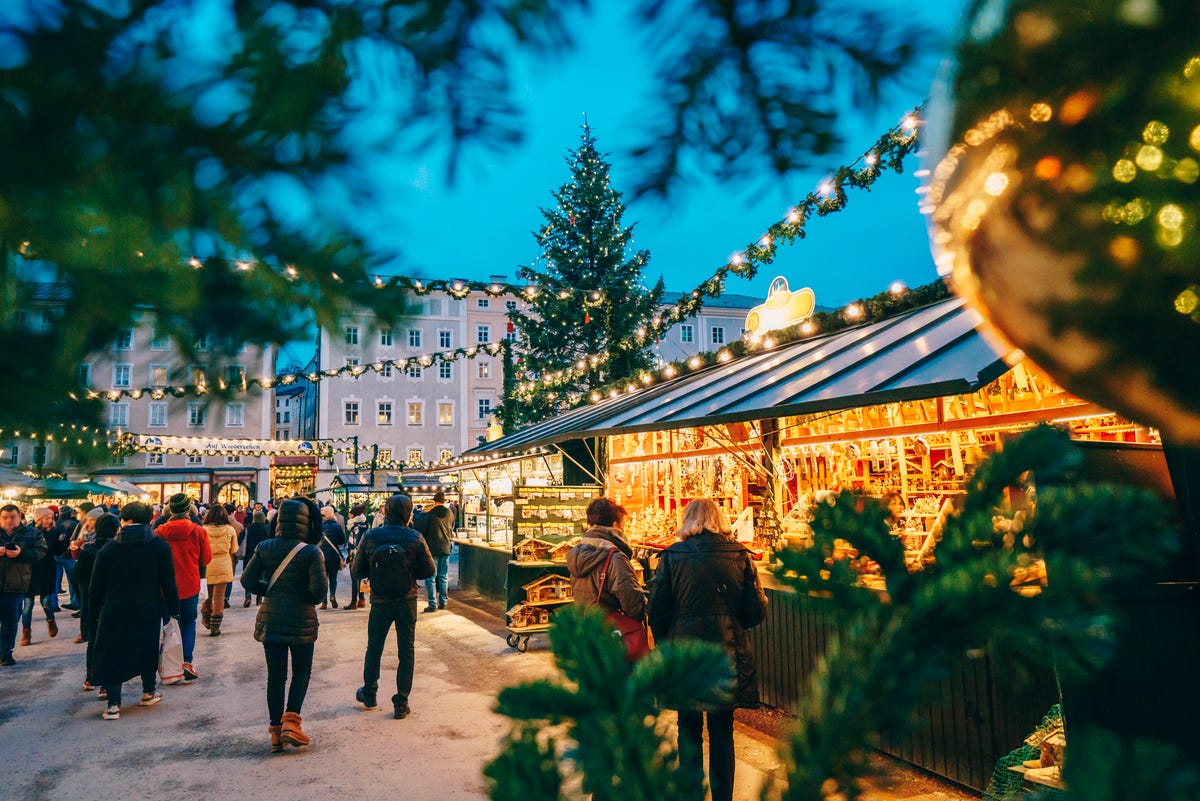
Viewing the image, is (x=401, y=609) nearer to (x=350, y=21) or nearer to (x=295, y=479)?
(x=350, y=21)

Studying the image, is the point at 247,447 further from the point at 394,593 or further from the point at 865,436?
the point at 865,436

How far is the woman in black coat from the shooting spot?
3834mm

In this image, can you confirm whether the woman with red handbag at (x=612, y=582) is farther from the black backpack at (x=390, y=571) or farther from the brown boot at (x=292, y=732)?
the brown boot at (x=292, y=732)

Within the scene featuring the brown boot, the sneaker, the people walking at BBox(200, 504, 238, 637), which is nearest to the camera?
the brown boot

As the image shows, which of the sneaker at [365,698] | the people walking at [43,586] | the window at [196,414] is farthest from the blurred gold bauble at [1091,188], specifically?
the people walking at [43,586]

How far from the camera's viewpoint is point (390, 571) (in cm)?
607

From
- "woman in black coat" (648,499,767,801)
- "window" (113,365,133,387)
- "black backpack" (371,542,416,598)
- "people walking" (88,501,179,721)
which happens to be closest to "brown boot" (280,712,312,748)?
"black backpack" (371,542,416,598)

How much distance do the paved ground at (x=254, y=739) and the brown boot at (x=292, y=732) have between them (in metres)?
0.10

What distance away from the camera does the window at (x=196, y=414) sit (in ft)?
3.56

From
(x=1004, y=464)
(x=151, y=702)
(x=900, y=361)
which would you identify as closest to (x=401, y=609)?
(x=151, y=702)

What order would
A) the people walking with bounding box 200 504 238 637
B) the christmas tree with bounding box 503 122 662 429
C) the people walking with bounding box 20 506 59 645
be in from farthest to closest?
the christmas tree with bounding box 503 122 662 429 < the people walking with bounding box 200 504 238 637 < the people walking with bounding box 20 506 59 645

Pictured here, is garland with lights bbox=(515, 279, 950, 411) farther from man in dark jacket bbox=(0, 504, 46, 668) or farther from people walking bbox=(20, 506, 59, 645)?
people walking bbox=(20, 506, 59, 645)

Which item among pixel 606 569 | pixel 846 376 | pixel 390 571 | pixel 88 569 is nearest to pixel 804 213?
pixel 846 376

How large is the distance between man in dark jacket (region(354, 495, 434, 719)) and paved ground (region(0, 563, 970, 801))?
0.89 ft
